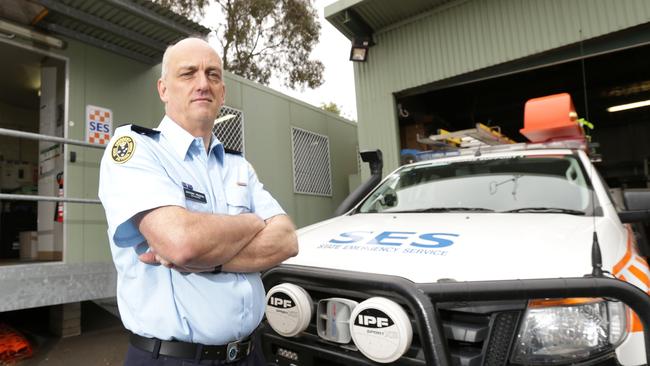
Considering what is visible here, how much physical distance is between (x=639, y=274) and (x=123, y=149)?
199cm

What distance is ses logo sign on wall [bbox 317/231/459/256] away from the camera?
1.78m

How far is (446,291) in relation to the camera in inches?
52.7

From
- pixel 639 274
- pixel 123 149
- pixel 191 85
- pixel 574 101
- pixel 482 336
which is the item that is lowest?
pixel 482 336

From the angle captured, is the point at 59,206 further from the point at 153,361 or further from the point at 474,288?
the point at 474,288

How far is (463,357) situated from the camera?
4.67ft

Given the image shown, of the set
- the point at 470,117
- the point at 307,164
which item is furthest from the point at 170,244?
the point at 470,117

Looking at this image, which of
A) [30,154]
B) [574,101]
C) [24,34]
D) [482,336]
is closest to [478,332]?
[482,336]

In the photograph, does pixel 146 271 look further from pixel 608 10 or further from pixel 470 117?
pixel 470 117

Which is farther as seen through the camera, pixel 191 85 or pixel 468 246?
pixel 468 246

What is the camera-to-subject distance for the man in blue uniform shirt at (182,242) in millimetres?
1148

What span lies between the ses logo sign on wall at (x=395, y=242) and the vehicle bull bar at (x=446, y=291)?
0.90ft

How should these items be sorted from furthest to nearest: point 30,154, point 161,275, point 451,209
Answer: point 30,154 < point 451,209 < point 161,275

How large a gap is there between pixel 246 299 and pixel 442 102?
9276mm

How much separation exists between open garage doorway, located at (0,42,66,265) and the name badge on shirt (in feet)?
8.17
